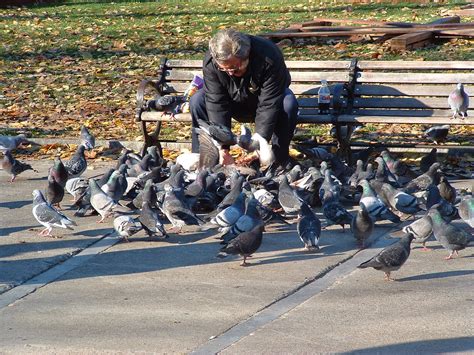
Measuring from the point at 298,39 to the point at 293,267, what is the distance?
11.8 metres

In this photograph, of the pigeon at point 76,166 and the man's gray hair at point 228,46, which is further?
the pigeon at point 76,166

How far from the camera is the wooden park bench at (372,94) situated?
34.9 ft

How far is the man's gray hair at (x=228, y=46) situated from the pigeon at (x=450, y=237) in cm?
248

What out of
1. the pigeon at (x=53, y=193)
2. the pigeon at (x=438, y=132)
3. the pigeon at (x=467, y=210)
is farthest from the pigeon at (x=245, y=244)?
the pigeon at (x=438, y=132)

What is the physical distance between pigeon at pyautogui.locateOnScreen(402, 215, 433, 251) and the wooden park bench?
2768mm

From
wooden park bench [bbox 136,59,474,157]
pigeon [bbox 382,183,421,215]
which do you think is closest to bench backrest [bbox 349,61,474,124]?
wooden park bench [bbox 136,59,474,157]

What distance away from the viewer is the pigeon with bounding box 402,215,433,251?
774cm

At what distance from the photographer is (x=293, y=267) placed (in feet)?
24.0

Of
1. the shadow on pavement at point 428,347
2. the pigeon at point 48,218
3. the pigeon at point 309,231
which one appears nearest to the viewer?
the shadow on pavement at point 428,347

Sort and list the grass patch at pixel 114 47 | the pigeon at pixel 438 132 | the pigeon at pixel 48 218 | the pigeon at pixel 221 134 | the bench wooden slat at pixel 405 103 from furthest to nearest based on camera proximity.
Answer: the grass patch at pixel 114 47 → the pigeon at pixel 438 132 → the bench wooden slat at pixel 405 103 → the pigeon at pixel 221 134 → the pigeon at pixel 48 218

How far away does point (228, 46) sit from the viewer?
8.97 m

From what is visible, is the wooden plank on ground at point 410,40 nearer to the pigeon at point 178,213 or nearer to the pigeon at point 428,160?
the pigeon at point 428,160

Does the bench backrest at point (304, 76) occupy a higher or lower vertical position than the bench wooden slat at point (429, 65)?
lower

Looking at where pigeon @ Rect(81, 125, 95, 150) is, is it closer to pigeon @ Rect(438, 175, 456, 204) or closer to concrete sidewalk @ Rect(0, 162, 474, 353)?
concrete sidewalk @ Rect(0, 162, 474, 353)
